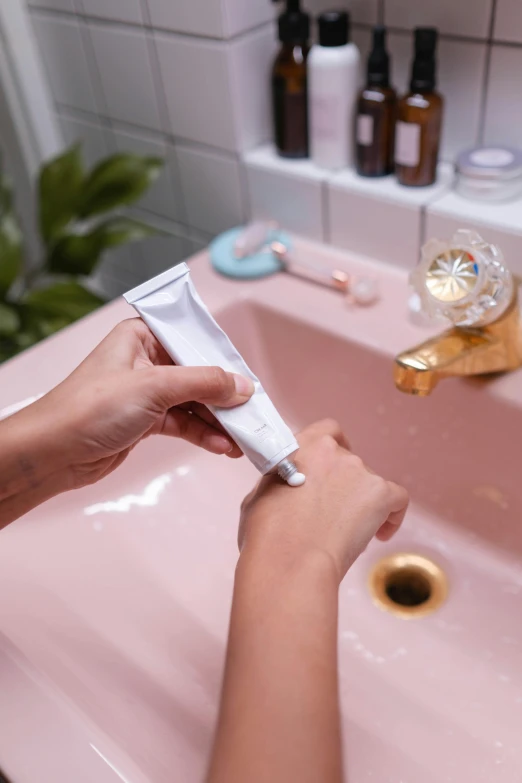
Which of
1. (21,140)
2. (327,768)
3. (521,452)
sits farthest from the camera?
(21,140)

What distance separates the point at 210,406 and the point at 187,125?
0.47 m

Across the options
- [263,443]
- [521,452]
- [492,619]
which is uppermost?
[263,443]

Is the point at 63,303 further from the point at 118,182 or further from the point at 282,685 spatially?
the point at 282,685

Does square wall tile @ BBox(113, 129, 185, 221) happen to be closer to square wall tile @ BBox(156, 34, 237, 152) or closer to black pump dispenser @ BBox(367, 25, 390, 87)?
square wall tile @ BBox(156, 34, 237, 152)

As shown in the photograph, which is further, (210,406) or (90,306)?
(90,306)

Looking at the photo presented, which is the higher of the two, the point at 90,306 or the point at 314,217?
the point at 314,217

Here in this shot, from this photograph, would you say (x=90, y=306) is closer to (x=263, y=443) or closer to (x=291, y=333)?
(x=291, y=333)

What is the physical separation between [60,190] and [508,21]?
55cm

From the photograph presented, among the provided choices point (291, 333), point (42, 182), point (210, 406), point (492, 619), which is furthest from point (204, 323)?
point (42, 182)

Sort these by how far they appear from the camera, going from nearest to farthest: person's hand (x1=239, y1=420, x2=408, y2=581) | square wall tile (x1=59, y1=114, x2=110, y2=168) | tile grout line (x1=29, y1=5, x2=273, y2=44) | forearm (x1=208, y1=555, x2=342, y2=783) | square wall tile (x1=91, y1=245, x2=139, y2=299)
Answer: forearm (x1=208, y1=555, x2=342, y2=783) → person's hand (x1=239, y1=420, x2=408, y2=581) → tile grout line (x1=29, y1=5, x2=273, y2=44) → square wall tile (x1=59, y1=114, x2=110, y2=168) → square wall tile (x1=91, y1=245, x2=139, y2=299)

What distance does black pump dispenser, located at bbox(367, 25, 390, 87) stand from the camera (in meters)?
0.65

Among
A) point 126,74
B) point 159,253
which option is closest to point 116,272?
point 159,253

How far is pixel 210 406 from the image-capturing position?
48 centimetres

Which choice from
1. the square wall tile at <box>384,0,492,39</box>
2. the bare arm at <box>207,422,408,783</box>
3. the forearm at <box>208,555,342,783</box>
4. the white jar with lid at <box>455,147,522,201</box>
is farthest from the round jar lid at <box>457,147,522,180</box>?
the forearm at <box>208,555,342,783</box>
